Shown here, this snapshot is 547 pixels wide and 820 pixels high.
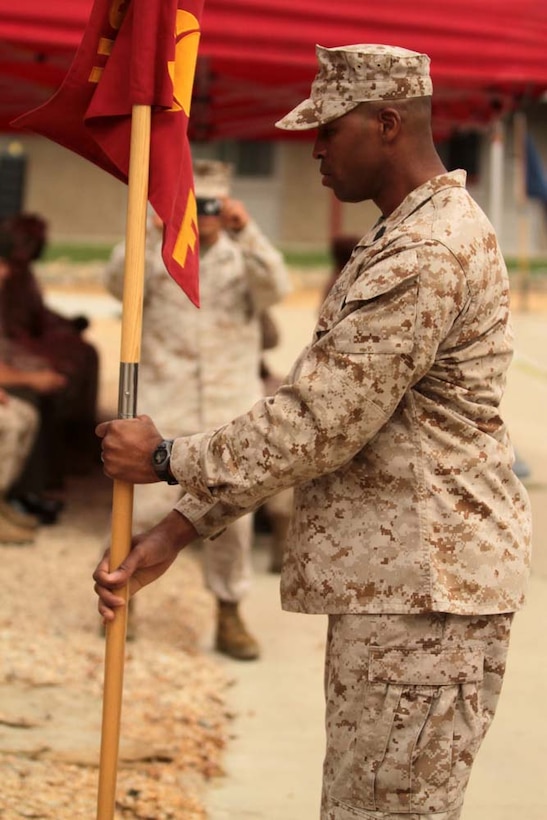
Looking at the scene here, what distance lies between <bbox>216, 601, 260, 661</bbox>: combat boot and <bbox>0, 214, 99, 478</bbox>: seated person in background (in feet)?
10.1

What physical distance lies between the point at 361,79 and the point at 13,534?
16.0 feet

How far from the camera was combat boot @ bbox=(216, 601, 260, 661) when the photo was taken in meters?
5.39

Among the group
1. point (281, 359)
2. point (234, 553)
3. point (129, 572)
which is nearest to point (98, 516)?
point (234, 553)

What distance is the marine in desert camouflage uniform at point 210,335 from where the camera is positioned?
17.8 feet

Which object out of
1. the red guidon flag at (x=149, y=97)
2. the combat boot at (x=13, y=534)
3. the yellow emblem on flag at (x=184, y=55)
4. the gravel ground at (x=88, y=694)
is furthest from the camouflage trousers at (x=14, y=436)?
the yellow emblem on flag at (x=184, y=55)

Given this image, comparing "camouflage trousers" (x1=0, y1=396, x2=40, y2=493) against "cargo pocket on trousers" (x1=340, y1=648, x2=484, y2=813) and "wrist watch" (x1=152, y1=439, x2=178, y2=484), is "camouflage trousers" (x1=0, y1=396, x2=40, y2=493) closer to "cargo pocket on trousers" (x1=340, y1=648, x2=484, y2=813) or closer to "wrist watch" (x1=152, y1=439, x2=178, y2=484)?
"wrist watch" (x1=152, y1=439, x2=178, y2=484)

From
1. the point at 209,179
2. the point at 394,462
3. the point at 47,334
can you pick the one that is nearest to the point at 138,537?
the point at 394,462

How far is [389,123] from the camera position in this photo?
2613 millimetres

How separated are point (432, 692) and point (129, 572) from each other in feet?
2.18

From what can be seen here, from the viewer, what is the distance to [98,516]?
25.5 feet

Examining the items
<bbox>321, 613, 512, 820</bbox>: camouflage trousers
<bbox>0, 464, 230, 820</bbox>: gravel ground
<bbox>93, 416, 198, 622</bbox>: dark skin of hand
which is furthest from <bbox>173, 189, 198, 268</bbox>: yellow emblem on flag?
<bbox>0, 464, 230, 820</bbox>: gravel ground

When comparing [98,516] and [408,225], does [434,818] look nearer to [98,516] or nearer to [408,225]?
[408,225]

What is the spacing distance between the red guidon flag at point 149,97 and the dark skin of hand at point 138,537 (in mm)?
390

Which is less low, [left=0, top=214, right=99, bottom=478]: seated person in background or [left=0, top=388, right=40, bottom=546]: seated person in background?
[left=0, top=214, right=99, bottom=478]: seated person in background
